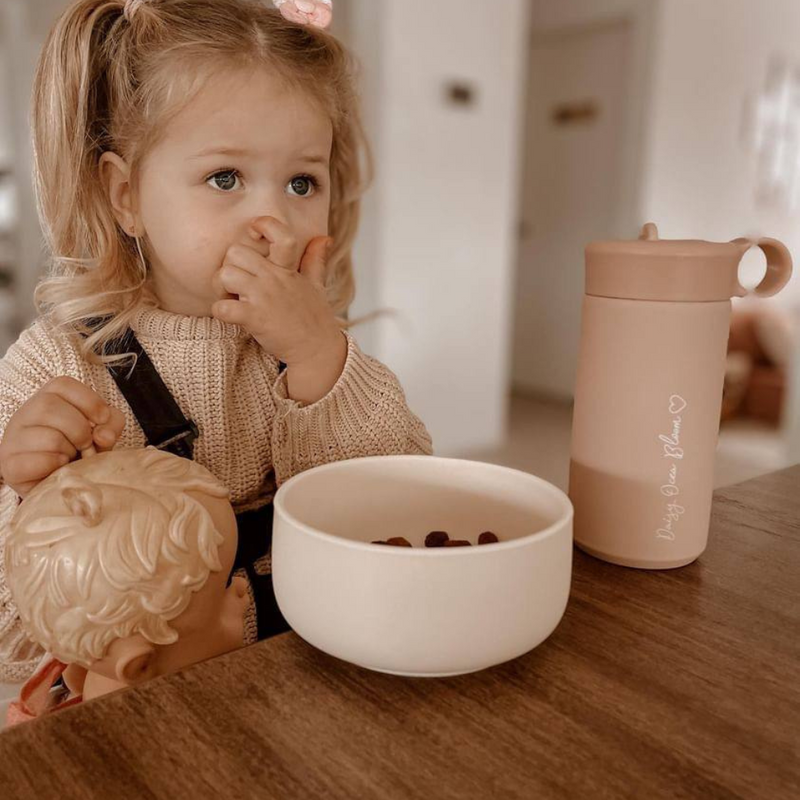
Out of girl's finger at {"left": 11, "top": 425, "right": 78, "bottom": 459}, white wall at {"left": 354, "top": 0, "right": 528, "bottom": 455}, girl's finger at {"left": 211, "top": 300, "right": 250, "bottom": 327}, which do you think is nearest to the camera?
girl's finger at {"left": 11, "top": 425, "right": 78, "bottom": 459}

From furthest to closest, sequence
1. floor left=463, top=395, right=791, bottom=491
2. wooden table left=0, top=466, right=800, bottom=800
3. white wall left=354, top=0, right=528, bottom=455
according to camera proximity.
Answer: floor left=463, top=395, right=791, bottom=491 → white wall left=354, top=0, right=528, bottom=455 → wooden table left=0, top=466, right=800, bottom=800

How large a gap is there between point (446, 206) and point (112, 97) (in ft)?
7.78

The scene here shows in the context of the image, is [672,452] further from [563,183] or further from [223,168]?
[563,183]

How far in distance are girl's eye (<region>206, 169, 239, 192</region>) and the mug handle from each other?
0.47m

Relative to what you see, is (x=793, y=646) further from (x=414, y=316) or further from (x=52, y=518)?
(x=414, y=316)

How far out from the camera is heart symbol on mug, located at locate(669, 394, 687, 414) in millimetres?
555

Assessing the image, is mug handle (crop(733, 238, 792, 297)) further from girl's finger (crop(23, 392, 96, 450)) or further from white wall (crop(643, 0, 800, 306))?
white wall (crop(643, 0, 800, 306))

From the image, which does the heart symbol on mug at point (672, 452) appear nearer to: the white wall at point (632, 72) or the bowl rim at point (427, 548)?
the bowl rim at point (427, 548)

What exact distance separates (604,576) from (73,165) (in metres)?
0.65

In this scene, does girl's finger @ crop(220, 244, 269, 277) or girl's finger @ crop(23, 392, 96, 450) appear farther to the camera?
girl's finger @ crop(220, 244, 269, 277)

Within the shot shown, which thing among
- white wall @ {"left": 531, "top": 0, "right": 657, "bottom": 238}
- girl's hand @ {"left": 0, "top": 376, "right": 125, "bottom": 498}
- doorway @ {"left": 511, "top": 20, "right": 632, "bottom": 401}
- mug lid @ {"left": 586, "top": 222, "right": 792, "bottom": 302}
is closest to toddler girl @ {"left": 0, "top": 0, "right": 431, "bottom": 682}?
girl's hand @ {"left": 0, "top": 376, "right": 125, "bottom": 498}

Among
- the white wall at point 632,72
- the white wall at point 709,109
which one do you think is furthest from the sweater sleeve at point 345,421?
the white wall at point 709,109

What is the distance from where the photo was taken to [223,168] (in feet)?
2.50

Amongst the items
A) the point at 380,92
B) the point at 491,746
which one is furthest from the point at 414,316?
the point at 491,746
